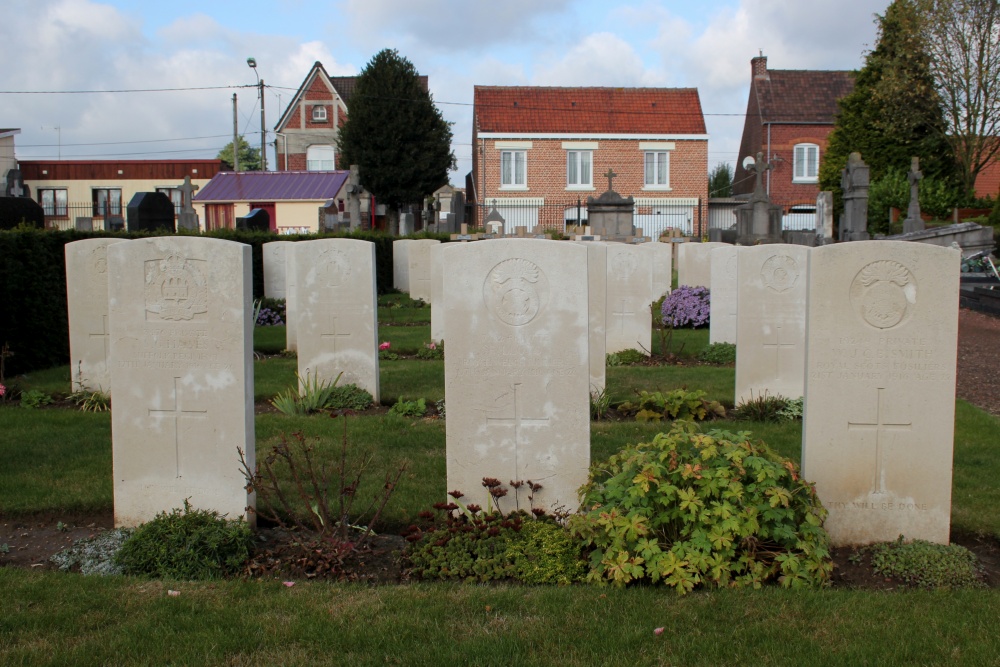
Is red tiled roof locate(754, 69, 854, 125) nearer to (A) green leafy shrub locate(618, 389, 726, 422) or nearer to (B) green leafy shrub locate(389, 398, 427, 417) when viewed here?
(A) green leafy shrub locate(618, 389, 726, 422)

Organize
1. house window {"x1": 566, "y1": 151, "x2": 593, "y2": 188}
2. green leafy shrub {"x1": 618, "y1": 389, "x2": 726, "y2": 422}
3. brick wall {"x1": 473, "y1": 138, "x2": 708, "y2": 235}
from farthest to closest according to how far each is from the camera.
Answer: house window {"x1": 566, "y1": 151, "x2": 593, "y2": 188}, brick wall {"x1": 473, "y1": 138, "x2": 708, "y2": 235}, green leafy shrub {"x1": 618, "y1": 389, "x2": 726, "y2": 422}

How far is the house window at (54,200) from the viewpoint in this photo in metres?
46.7

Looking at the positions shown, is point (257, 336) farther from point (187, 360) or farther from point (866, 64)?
point (866, 64)

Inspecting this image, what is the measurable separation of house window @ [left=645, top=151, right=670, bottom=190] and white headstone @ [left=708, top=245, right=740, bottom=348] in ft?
100

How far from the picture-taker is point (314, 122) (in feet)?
165

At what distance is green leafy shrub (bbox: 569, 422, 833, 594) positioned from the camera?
14.1 feet

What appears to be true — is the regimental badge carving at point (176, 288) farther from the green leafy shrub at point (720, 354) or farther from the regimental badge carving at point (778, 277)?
the green leafy shrub at point (720, 354)

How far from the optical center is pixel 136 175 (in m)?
48.0

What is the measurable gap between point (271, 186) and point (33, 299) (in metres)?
31.2

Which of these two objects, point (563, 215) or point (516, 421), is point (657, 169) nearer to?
point (563, 215)

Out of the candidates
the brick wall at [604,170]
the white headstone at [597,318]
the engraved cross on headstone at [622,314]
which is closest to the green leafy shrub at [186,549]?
the white headstone at [597,318]

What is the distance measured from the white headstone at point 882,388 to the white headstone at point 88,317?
7128 mm

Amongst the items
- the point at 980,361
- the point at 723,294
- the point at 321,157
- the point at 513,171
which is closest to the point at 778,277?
the point at 723,294

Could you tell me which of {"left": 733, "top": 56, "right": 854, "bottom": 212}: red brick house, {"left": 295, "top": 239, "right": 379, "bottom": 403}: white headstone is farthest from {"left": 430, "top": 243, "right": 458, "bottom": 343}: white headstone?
{"left": 733, "top": 56, "right": 854, "bottom": 212}: red brick house
